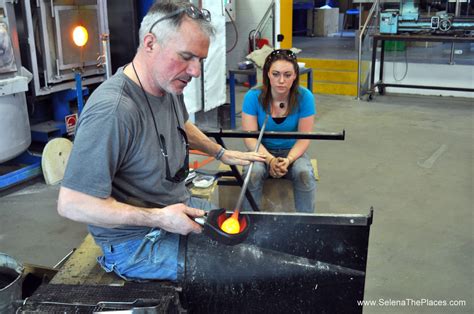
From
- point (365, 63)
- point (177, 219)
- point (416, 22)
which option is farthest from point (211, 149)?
point (365, 63)

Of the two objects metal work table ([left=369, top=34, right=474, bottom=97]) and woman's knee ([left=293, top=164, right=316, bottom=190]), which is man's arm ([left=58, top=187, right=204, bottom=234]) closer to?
woman's knee ([left=293, top=164, right=316, bottom=190])

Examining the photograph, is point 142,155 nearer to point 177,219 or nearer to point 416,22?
point 177,219

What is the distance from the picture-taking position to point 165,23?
1.48 m

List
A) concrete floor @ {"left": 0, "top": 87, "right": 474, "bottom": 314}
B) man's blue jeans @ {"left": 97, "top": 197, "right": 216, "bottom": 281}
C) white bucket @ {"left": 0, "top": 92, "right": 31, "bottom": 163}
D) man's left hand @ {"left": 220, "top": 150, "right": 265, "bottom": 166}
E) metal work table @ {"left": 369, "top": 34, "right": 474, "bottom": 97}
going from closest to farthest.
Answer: man's blue jeans @ {"left": 97, "top": 197, "right": 216, "bottom": 281}
man's left hand @ {"left": 220, "top": 150, "right": 265, "bottom": 166}
concrete floor @ {"left": 0, "top": 87, "right": 474, "bottom": 314}
white bucket @ {"left": 0, "top": 92, "right": 31, "bottom": 163}
metal work table @ {"left": 369, "top": 34, "right": 474, "bottom": 97}

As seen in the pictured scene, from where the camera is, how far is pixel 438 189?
3768mm

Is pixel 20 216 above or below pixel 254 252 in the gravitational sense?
below

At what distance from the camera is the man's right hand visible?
1.44 metres

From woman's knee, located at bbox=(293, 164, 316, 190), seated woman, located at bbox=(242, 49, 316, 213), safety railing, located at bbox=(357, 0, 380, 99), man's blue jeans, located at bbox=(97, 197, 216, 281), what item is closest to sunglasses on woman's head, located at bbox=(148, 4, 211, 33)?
man's blue jeans, located at bbox=(97, 197, 216, 281)

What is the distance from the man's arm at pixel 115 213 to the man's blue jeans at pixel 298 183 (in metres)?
1.25

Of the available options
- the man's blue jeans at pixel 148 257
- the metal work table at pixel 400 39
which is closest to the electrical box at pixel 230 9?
the metal work table at pixel 400 39

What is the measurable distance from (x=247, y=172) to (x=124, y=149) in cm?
83

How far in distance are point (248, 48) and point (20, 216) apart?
535 centimetres

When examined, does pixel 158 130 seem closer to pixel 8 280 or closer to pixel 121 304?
pixel 121 304

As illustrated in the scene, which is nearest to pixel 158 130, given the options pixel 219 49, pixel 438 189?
pixel 438 189
